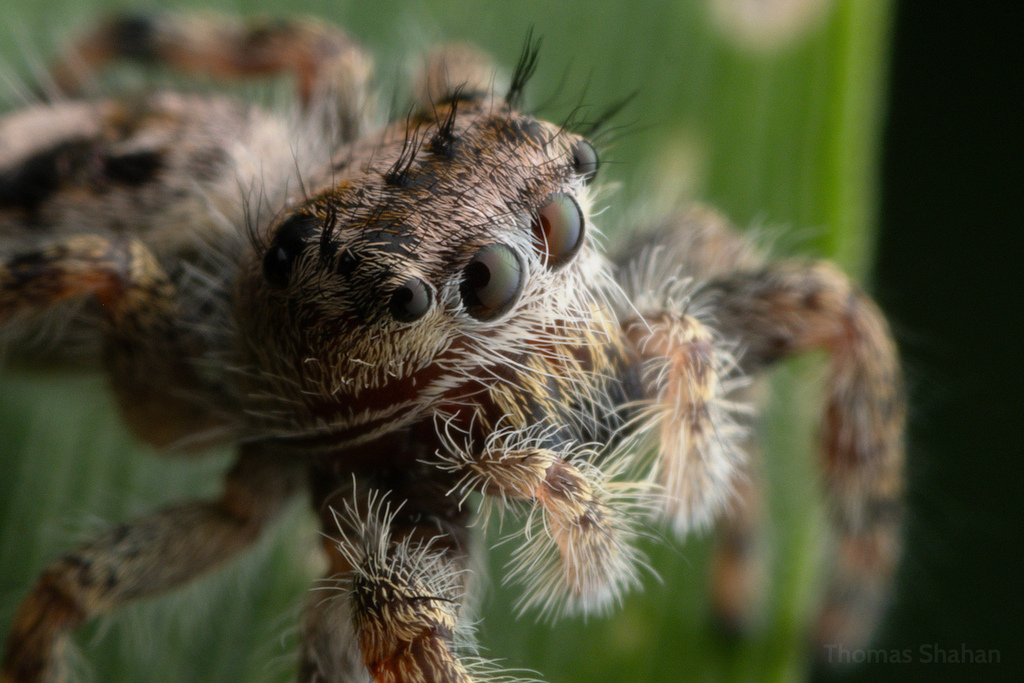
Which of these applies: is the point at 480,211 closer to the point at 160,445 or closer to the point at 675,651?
the point at 160,445

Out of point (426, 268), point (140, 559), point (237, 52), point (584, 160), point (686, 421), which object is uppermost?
point (237, 52)

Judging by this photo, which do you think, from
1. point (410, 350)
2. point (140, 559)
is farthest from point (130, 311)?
point (410, 350)

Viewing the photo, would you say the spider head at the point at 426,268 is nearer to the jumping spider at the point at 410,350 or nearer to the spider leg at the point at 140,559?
the jumping spider at the point at 410,350

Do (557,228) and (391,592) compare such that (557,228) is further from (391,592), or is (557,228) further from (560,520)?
(391,592)

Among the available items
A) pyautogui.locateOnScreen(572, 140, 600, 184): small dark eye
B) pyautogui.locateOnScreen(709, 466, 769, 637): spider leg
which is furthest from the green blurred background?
pyautogui.locateOnScreen(572, 140, 600, 184): small dark eye

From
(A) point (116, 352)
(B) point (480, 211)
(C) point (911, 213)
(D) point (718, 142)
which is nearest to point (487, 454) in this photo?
(B) point (480, 211)

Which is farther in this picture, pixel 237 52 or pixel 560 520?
pixel 237 52

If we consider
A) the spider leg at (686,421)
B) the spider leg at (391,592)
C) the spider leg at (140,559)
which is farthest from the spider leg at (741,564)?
the spider leg at (140,559)
